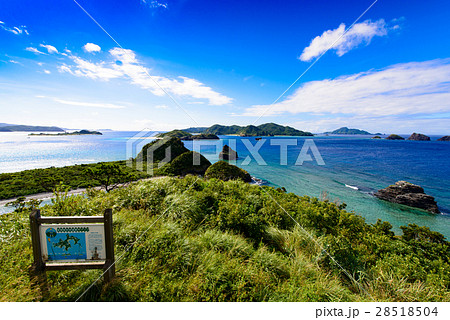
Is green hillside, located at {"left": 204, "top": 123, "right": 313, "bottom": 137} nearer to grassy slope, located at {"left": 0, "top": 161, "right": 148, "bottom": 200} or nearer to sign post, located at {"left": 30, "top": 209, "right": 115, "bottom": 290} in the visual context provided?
grassy slope, located at {"left": 0, "top": 161, "right": 148, "bottom": 200}

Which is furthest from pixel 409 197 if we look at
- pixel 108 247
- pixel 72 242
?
pixel 72 242

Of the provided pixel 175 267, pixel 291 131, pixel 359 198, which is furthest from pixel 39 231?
pixel 291 131

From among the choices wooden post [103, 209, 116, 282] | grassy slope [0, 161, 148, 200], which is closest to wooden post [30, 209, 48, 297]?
wooden post [103, 209, 116, 282]

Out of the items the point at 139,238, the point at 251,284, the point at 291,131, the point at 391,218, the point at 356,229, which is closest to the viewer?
the point at 251,284

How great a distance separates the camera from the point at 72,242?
3.22 metres

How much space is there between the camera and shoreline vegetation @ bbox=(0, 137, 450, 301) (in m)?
3.32

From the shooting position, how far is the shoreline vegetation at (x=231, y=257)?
10.9 ft

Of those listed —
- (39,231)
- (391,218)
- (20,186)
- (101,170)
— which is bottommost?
(391,218)

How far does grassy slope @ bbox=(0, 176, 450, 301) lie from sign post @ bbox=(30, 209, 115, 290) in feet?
1.17

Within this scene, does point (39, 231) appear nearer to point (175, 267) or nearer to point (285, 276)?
point (175, 267)

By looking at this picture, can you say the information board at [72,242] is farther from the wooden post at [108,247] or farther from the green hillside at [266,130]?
the green hillside at [266,130]

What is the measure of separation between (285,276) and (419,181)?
182 ft

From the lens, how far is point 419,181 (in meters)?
39.9

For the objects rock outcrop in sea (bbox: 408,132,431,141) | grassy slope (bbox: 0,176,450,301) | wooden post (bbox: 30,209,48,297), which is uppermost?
rock outcrop in sea (bbox: 408,132,431,141)
